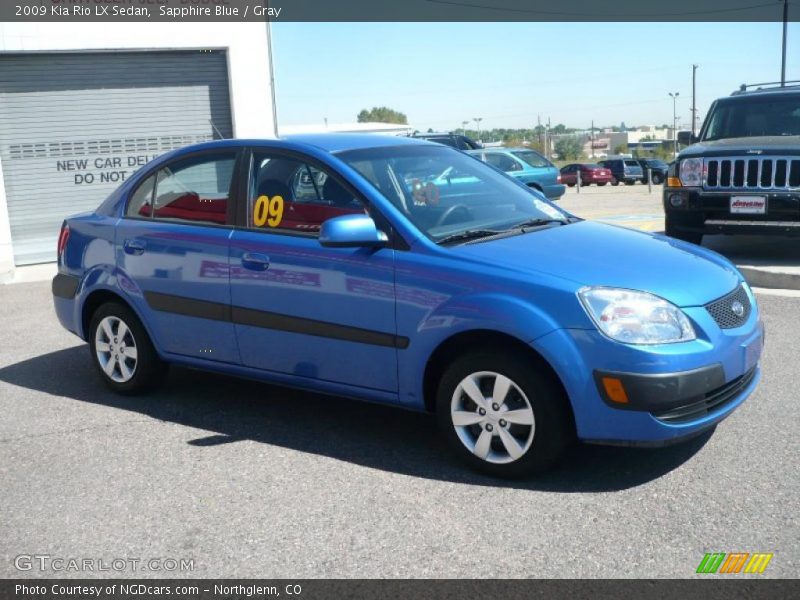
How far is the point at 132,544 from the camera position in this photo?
3756mm

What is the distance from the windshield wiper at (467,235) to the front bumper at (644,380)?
2.60 feet

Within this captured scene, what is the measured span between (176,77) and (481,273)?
39.2 ft

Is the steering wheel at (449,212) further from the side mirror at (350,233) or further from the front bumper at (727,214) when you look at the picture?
the front bumper at (727,214)

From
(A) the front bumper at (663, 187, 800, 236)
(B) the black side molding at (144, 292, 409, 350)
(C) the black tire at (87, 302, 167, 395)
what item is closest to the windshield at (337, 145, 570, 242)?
(B) the black side molding at (144, 292, 409, 350)

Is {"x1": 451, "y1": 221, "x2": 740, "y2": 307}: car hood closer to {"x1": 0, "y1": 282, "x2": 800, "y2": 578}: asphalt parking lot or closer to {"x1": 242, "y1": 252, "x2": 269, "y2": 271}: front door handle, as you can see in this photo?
{"x1": 0, "y1": 282, "x2": 800, "y2": 578}: asphalt parking lot

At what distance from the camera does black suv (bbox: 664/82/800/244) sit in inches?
364

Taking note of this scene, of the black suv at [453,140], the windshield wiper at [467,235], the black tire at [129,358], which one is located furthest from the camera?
the black suv at [453,140]

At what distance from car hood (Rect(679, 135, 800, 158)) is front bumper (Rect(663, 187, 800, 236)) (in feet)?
1.30

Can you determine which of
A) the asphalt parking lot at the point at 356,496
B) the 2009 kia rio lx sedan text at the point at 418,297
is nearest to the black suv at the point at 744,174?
the asphalt parking lot at the point at 356,496

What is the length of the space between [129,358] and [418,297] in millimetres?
2394

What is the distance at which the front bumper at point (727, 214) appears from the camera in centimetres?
920

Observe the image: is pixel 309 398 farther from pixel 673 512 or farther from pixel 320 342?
pixel 673 512

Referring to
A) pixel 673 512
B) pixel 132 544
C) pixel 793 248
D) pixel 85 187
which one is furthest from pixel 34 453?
pixel 85 187

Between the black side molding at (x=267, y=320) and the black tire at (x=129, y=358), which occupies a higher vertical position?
the black side molding at (x=267, y=320)
